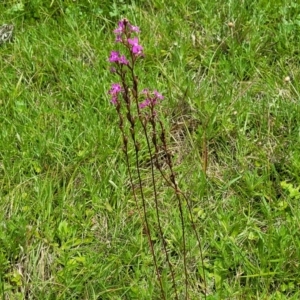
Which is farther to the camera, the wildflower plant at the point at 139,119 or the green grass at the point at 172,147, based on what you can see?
the green grass at the point at 172,147

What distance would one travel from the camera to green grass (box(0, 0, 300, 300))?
2.83m

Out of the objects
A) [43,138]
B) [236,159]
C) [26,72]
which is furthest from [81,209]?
[26,72]

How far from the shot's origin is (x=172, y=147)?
136 inches

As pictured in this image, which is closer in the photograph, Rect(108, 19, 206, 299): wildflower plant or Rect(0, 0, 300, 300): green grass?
Rect(108, 19, 206, 299): wildflower plant

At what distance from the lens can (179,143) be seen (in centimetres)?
345

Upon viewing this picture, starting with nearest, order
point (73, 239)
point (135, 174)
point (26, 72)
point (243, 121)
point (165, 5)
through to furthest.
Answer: point (73, 239) → point (135, 174) → point (243, 121) → point (26, 72) → point (165, 5)

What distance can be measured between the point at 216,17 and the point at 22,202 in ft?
6.00

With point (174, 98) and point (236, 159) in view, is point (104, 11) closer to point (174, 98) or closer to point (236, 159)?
point (174, 98)

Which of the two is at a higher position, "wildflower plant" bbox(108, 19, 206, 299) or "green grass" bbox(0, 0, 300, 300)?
"wildflower plant" bbox(108, 19, 206, 299)

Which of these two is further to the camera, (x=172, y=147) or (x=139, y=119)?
(x=172, y=147)

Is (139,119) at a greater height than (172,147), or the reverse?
(139,119)

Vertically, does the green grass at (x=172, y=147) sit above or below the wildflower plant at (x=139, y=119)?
below

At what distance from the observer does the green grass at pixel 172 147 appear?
283cm

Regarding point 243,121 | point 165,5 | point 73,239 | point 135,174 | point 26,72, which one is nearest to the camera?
point 73,239
